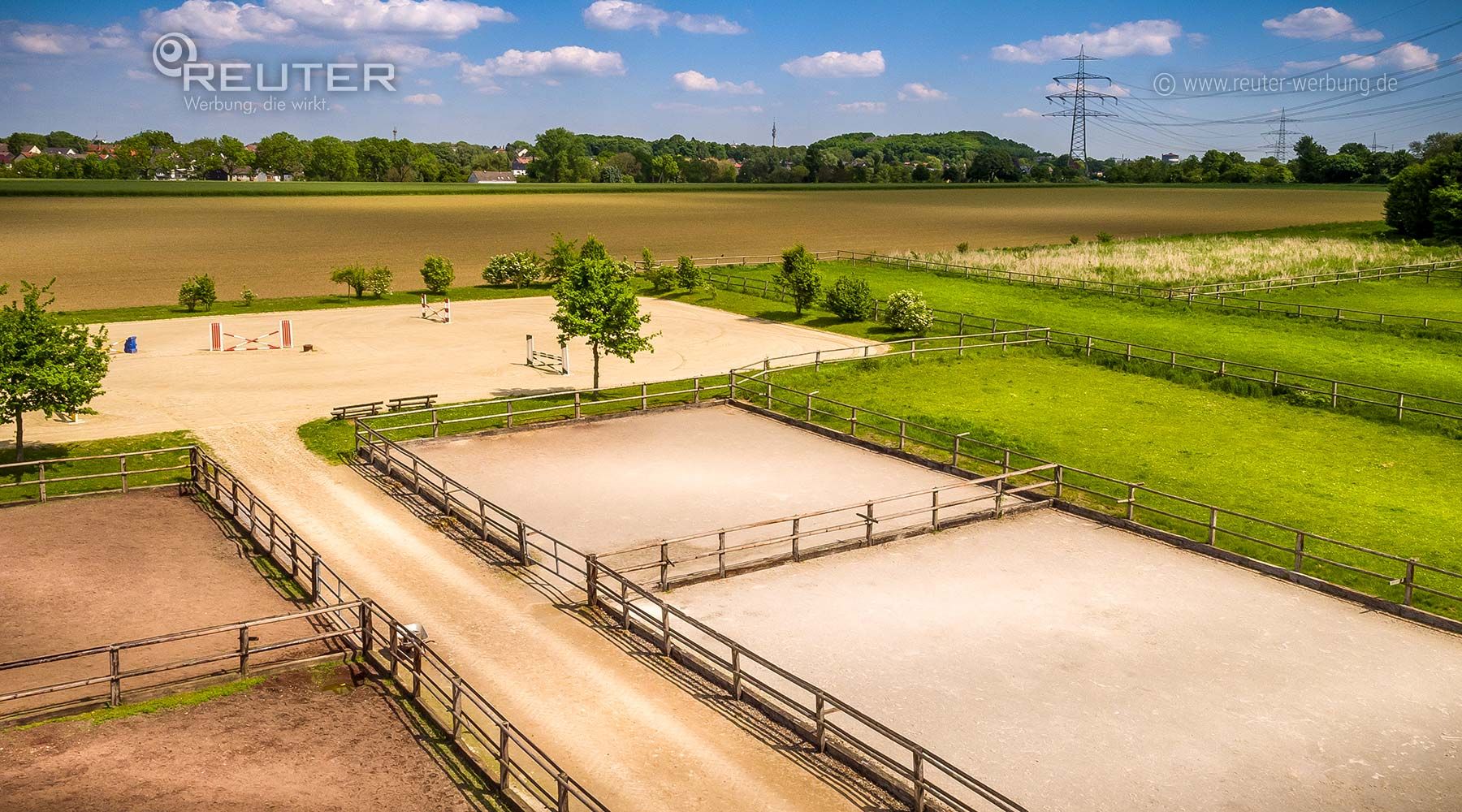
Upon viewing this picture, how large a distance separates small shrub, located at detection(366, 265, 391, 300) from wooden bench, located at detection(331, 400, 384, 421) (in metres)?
27.7

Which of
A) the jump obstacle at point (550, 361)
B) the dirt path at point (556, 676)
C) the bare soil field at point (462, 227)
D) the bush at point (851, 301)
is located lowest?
the dirt path at point (556, 676)

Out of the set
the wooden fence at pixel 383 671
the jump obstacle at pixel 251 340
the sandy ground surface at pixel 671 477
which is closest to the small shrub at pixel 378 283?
the jump obstacle at pixel 251 340

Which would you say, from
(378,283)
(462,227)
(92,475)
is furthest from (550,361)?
(462,227)

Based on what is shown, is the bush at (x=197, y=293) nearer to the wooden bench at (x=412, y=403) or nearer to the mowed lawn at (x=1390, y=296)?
the wooden bench at (x=412, y=403)

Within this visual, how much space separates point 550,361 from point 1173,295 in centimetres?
3574

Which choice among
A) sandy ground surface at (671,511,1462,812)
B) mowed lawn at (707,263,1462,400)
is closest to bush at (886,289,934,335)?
mowed lawn at (707,263,1462,400)

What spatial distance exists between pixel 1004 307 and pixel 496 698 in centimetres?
4717

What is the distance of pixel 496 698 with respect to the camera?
18.4m

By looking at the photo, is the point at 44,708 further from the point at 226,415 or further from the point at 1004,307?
the point at 1004,307

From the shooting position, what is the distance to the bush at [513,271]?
68.5m

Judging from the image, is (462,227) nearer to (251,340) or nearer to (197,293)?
(197,293)

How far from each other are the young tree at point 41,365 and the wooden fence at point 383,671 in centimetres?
970

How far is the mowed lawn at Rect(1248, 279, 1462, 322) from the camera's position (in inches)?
2336

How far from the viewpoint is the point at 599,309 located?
128ft
